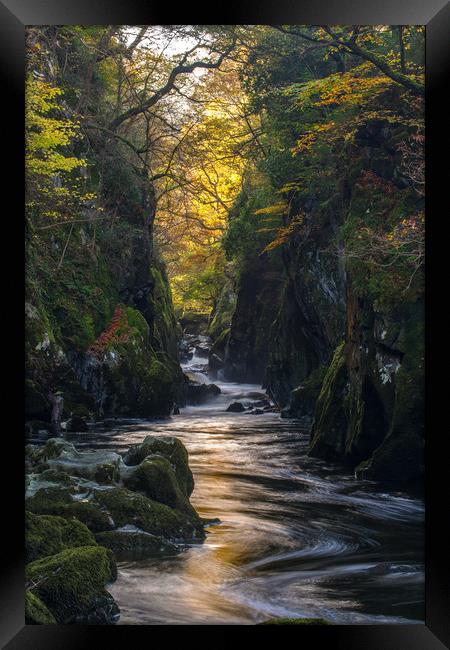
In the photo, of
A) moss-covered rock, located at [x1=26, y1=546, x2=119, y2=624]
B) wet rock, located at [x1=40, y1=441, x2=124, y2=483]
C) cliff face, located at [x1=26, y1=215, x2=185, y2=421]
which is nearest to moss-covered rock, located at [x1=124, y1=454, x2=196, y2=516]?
wet rock, located at [x1=40, y1=441, x2=124, y2=483]

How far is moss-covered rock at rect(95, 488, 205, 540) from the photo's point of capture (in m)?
6.45

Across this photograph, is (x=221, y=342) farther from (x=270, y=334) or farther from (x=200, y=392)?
(x=200, y=392)

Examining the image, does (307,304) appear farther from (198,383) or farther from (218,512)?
(218,512)

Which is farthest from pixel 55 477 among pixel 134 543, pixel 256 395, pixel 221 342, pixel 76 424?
pixel 221 342

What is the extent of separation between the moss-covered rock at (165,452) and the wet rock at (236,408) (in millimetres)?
8174

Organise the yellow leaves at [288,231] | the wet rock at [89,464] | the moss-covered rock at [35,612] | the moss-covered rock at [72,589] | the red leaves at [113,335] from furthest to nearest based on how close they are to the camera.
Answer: the red leaves at [113,335]
the yellow leaves at [288,231]
the wet rock at [89,464]
the moss-covered rock at [72,589]
the moss-covered rock at [35,612]

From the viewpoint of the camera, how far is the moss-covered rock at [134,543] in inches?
243

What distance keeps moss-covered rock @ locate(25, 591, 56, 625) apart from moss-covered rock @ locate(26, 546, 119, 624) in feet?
0.24

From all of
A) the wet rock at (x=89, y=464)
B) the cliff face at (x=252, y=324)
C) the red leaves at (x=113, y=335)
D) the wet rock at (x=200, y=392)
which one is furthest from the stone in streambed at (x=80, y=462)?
the cliff face at (x=252, y=324)

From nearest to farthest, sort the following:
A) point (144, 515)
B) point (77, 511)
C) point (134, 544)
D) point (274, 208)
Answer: point (134, 544) → point (77, 511) → point (144, 515) → point (274, 208)

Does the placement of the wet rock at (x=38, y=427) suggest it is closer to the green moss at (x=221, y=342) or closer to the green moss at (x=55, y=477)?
the green moss at (x=55, y=477)

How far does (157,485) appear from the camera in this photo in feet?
22.6

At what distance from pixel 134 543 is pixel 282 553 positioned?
1439mm

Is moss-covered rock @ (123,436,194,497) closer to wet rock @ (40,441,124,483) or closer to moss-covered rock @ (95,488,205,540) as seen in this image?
wet rock @ (40,441,124,483)
